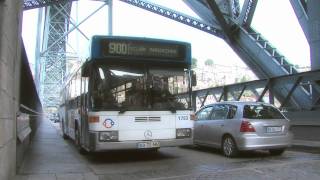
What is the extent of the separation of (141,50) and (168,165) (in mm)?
2801

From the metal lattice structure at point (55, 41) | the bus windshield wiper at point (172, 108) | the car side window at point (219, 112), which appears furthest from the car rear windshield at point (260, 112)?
the metal lattice structure at point (55, 41)

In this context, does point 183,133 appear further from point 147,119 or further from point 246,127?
point 246,127

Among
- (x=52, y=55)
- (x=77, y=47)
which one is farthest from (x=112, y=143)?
(x=77, y=47)

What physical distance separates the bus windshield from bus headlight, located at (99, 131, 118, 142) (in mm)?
543

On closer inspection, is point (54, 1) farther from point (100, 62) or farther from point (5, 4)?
point (5, 4)

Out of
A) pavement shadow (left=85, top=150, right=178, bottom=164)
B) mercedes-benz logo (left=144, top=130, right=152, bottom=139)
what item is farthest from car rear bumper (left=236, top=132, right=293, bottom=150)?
mercedes-benz logo (left=144, top=130, right=152, bottom=139)

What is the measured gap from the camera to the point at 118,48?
38.3 feet

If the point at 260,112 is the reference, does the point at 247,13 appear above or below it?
above

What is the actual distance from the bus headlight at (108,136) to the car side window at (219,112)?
339 cm

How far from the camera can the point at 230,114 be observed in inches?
510

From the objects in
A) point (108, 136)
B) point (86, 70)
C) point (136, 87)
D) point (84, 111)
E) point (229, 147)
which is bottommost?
point (229, 147)

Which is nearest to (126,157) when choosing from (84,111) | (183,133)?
(84,111)

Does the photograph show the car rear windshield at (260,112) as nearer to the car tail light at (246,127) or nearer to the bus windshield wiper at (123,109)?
the car tail light at (246,127)

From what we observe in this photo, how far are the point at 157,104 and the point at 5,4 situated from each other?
5.80m
